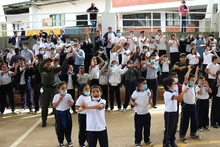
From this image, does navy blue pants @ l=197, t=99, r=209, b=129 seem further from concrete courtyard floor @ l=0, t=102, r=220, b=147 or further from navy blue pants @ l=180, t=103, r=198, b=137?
navy blue pants @ l=180, t=103, r=198, b=137

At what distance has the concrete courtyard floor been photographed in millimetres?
6316

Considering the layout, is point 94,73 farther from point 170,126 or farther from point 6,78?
point 170,126

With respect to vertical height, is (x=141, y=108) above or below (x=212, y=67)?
below

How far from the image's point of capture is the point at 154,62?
9.45 m

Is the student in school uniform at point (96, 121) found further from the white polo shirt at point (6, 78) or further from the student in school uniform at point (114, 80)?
the white polo shirt at point (6, 78)

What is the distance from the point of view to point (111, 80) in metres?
9.27

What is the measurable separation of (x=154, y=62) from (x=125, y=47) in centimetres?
184

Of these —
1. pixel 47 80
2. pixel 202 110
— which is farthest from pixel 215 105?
pixel 47 80

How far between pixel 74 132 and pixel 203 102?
11.0 feet

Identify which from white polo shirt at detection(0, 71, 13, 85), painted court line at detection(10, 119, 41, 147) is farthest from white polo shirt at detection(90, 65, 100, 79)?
white polo shirt at detection(0, 71, 13, 85)

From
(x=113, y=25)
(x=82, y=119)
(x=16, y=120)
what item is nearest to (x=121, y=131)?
(x=82, y=119)

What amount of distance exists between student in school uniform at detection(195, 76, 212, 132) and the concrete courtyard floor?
0.24 m

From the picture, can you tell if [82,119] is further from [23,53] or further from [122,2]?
[122,2]

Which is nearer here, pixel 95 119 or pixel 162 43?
pixel 95 119
